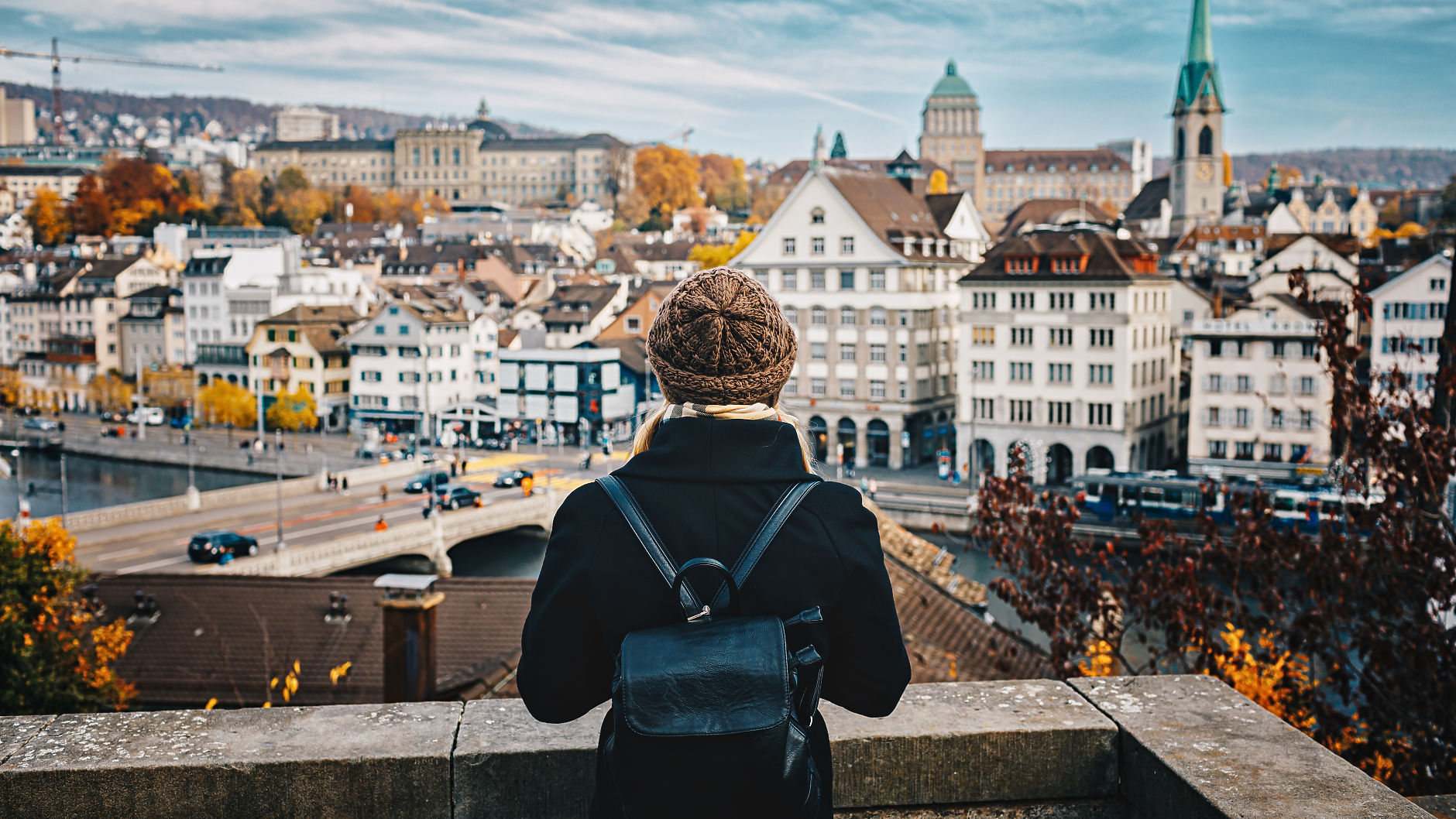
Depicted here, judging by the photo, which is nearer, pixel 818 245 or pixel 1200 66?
pixel 818 245

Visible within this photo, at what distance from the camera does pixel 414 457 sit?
54.8 meters

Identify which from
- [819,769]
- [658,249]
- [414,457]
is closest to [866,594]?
[819,769]

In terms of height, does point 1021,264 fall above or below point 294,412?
above

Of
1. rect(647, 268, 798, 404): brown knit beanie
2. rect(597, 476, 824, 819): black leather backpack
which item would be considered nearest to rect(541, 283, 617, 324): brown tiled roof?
rect(647, 268, 798, 404): brown knit beanie

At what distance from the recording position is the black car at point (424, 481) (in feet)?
150

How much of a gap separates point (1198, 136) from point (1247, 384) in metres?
70.9

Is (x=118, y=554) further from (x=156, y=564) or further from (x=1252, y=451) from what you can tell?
(x=1252, y=451)

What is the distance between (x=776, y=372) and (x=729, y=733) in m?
0.80

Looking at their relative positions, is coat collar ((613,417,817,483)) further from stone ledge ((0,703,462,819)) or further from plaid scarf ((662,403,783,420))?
stone ledge ((0,703,462,819))

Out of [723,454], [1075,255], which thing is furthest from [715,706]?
[1075,255]

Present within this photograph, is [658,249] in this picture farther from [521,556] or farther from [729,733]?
[729,733]

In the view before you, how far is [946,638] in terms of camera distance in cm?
2856

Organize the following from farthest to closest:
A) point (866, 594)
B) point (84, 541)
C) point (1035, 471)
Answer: point (1035, 471) < point (84, 541) < point (866, 594)

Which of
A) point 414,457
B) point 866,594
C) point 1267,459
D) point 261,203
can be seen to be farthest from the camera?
point 261,203
